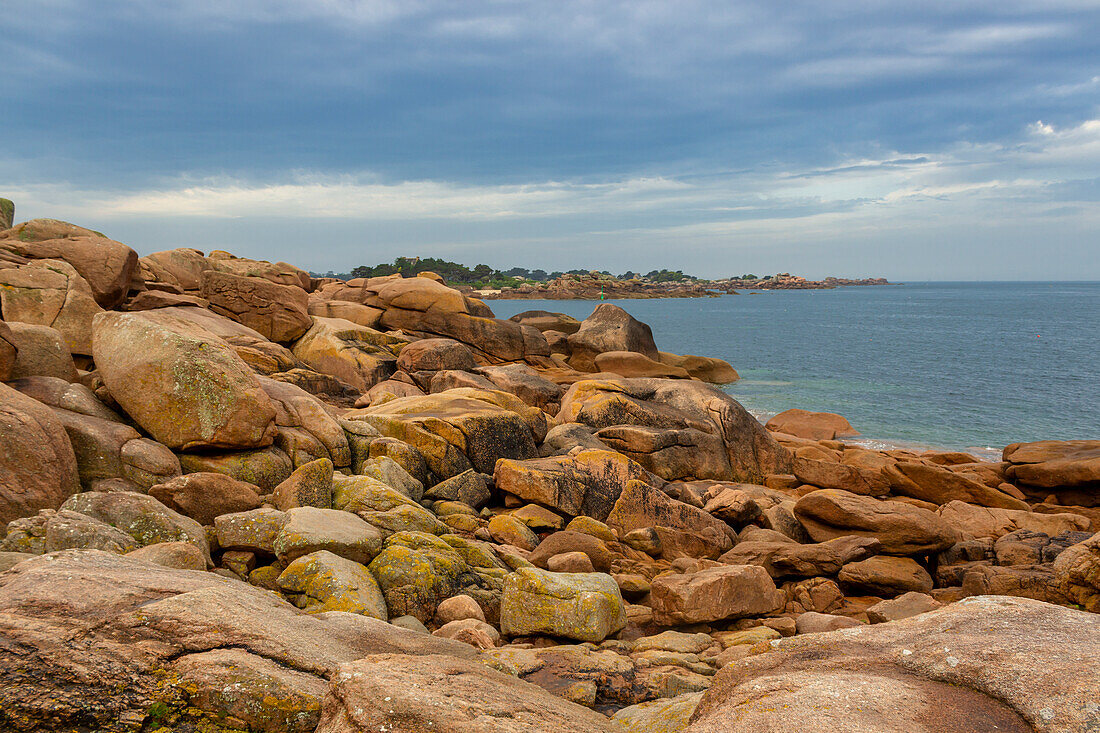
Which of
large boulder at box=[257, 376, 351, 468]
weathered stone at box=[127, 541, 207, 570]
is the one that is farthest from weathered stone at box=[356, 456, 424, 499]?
weathered stone at box=[127, 541, 207, 570]

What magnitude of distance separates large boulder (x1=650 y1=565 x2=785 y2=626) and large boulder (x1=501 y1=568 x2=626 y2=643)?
130 cm

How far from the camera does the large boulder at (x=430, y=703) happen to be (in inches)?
176

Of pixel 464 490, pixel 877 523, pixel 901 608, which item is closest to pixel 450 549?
pixel 464 490

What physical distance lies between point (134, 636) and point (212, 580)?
175 cm

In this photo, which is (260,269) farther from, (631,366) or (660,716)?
(660,716)

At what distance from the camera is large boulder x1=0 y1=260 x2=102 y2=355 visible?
17.5 meters

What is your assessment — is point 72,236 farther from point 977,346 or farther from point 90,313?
point 977,346


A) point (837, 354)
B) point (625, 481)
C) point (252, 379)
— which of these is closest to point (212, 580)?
point (252, 379)

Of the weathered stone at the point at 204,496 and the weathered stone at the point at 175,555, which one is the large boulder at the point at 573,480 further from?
the weathered stone at the point at 175,555

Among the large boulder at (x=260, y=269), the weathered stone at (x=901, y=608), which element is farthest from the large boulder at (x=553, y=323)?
the weathered stone at (x=901, y=608)

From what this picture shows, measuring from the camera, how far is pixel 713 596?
1156cm

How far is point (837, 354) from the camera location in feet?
269

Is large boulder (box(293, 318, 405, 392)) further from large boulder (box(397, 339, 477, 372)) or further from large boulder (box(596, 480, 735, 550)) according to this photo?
large boulder (box(596, 480, 735, 550))

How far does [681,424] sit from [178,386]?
60.0ft
